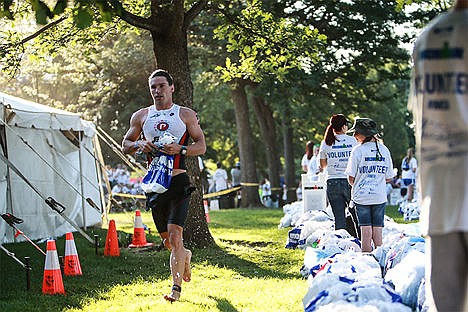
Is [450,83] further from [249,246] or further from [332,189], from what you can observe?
[249,246]

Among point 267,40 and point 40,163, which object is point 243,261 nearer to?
point 267,40

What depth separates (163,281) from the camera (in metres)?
8.98

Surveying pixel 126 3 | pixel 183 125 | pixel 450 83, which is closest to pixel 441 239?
pixel 450 83

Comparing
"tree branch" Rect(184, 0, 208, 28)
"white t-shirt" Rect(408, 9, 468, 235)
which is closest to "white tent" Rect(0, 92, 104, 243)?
"tree branch" Rect(184, 0, 208, 28)

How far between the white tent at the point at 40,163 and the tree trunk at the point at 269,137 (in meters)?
13.5

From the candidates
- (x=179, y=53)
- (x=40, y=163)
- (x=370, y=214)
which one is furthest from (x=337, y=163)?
(x=40, y=163)

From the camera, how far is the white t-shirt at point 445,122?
3.64 m

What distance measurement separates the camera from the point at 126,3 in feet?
44.3

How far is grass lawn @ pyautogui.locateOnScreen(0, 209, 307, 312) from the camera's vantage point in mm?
7305

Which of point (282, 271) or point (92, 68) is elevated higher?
point (92, 68)

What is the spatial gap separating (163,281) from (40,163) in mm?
6510

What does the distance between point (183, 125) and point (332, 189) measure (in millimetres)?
3531

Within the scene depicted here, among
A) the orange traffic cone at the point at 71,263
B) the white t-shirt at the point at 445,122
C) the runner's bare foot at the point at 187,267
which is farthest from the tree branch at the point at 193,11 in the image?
the white t-shirt at the point at 445,122

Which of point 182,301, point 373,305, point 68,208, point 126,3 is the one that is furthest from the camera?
point 68,208
